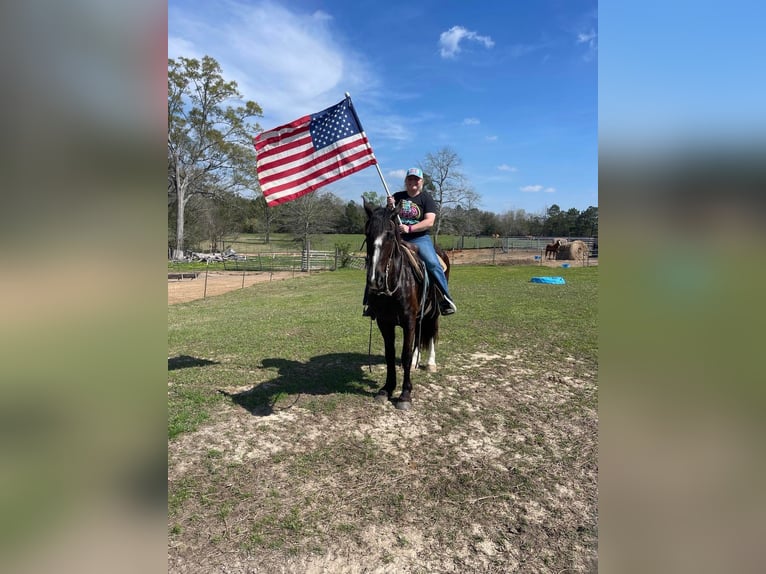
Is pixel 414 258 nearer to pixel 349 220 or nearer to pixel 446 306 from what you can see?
pixel 446 306

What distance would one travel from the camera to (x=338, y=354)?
6.80 m

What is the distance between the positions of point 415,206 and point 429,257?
28.0 inches

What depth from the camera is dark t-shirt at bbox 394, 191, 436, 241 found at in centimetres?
489

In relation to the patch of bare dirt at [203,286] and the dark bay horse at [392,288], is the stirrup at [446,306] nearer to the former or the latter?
the dark bay horse at [392,288]

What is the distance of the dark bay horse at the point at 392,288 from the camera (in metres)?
3.87

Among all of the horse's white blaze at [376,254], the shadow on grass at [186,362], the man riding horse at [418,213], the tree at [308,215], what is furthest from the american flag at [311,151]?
the tree at [308,215]

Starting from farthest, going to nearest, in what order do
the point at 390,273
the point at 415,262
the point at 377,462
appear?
the point at 415,262 < the point at 390,273 < the point at 377,462

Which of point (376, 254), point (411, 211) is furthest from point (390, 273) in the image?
point (411, 211)

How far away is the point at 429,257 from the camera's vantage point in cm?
520
